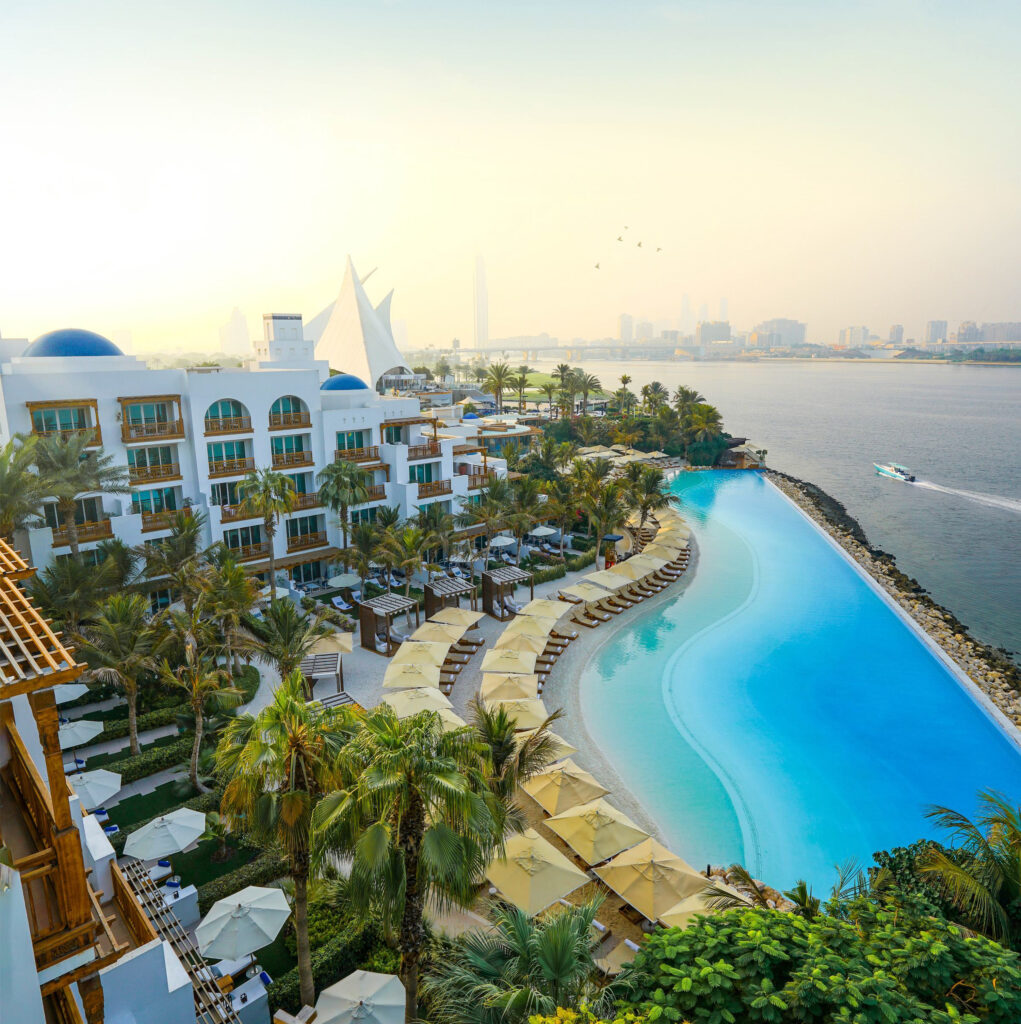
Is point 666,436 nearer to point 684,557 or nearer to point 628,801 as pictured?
point 684,557

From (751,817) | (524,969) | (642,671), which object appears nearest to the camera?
(524,969)

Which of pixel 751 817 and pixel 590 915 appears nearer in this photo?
pixel 590 915

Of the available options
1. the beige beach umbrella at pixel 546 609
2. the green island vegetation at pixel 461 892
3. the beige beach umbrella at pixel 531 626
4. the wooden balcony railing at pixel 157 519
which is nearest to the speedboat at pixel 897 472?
the beige beach umbrella at pixel 546 609

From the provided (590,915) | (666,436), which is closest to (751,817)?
(590,915)

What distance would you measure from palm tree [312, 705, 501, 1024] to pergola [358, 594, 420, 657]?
1689 centimetres

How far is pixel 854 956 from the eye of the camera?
772cm

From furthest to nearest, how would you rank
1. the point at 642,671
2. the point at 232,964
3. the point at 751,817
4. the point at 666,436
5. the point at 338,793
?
the point at 666,436 < the point at 642,671 < the point at 751,817 < the point at 232,964 < the point at 338,793

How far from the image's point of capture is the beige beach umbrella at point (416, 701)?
18.9 m

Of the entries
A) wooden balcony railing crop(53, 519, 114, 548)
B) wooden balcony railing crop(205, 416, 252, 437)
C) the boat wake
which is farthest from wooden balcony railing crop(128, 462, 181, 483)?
the boat wake

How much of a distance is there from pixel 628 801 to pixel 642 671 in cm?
816

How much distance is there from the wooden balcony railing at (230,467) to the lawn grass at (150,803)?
15137mm

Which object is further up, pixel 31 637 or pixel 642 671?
pixel 31 637

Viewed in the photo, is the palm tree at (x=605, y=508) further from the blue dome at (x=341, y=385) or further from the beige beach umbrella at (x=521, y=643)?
the blue dome at (x=341, y=385)

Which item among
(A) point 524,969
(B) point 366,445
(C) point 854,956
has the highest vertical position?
(B) point 366,445
